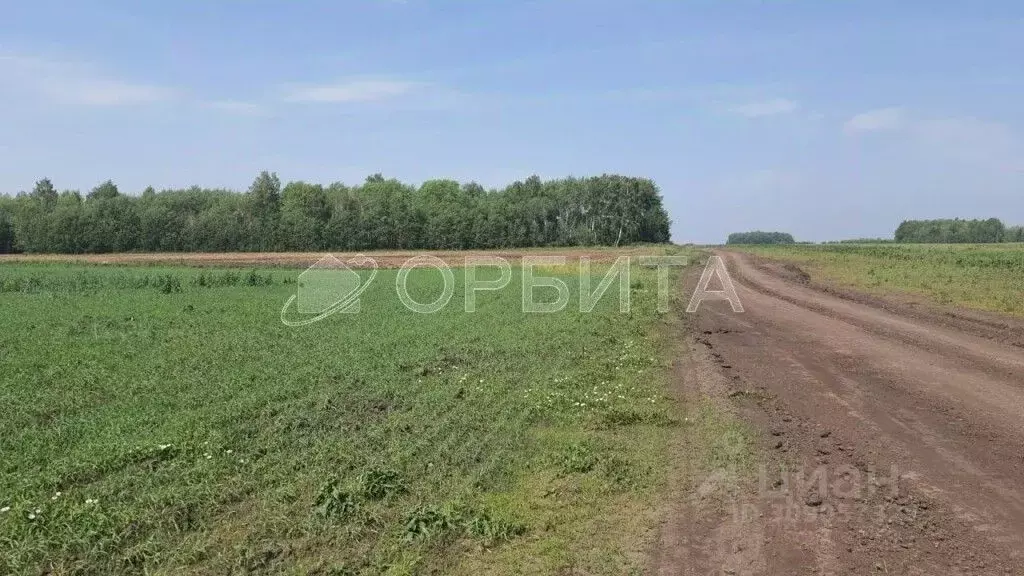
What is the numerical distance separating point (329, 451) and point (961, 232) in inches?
5909

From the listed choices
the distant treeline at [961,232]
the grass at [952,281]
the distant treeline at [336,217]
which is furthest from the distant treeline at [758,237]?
the grass at [952,281]

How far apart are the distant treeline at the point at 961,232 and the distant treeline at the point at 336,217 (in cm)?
6099

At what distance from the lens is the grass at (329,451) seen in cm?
512

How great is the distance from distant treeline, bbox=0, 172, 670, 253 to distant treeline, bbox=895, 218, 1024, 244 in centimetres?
6099

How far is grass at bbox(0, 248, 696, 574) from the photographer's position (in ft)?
16.8

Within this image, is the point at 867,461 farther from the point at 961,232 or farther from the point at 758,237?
the point at 758,237

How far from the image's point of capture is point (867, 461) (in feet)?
21.8

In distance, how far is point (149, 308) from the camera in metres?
19.9
